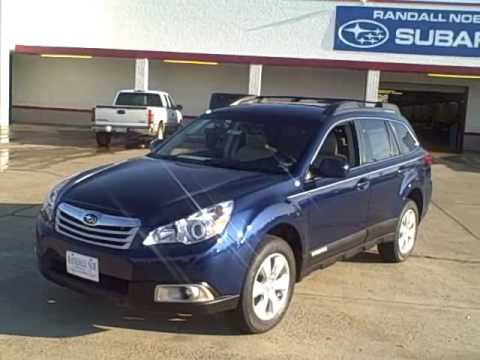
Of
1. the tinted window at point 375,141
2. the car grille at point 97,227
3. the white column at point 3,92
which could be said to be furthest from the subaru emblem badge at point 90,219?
the white column at point 3,92

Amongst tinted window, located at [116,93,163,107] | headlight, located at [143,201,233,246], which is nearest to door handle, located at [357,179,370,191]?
headlight, located at [143,201,233,246]

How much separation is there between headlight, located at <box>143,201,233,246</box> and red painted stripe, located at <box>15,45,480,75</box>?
66.9 feet

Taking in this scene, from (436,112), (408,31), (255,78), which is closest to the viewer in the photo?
(408,31)

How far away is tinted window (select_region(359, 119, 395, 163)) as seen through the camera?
6371 mm

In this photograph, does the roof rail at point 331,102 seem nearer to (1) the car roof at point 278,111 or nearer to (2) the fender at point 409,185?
(1) the car roof at point 278,111

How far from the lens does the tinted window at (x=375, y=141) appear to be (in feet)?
20.9

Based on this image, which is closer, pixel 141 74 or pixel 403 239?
pixel 403 239

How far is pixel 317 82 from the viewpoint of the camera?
27094mm

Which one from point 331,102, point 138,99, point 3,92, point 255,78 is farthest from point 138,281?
point 255,78

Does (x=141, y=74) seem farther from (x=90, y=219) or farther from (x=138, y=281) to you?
(x=138, y=281)

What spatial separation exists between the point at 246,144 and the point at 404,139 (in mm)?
2533

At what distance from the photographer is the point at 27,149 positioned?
60.1 feet

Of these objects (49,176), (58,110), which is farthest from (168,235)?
(58,110)

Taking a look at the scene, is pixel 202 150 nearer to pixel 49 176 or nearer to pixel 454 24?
pixel 49 176
